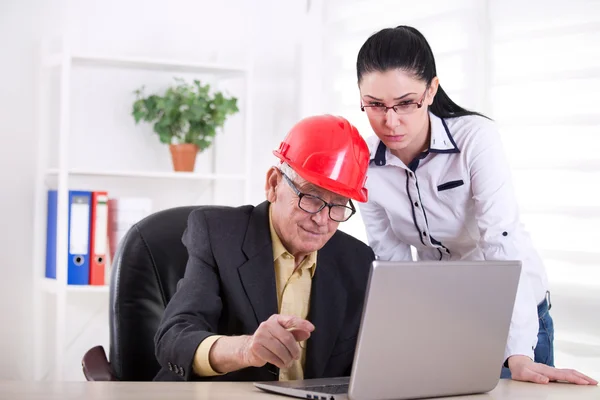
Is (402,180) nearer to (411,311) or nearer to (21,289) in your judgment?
(411,311)

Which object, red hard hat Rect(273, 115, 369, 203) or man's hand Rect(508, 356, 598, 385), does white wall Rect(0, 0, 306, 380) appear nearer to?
red hard hat Rect(273, 115, 369, 203)

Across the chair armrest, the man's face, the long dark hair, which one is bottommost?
the chair armrest

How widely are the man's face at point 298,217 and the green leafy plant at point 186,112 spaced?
173cm

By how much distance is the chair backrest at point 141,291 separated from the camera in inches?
82.2

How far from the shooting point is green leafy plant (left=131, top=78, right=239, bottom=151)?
140 inches

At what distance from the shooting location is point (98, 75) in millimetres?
3674

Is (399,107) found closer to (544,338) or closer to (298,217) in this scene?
(298,217)

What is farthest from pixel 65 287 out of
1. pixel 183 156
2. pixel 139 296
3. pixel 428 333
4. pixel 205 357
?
pixel 428 333

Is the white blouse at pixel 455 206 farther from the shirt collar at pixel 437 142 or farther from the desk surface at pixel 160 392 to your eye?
the desk surface at pixel 160 392

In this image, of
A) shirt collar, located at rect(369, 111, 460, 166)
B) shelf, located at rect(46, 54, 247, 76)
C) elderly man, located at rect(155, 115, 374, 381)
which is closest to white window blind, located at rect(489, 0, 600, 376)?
shirt collar, located at rect(369, 111, 460, 166)

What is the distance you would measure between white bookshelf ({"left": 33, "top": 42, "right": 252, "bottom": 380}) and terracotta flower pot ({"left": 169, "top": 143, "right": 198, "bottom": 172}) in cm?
6

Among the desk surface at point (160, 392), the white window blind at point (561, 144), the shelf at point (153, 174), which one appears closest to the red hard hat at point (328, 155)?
the desk surface at point (160, 392)

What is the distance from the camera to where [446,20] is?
10.8 ft

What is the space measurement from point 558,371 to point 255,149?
2.44 m
